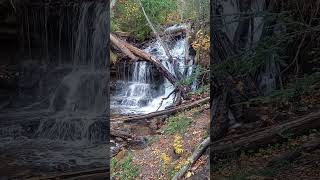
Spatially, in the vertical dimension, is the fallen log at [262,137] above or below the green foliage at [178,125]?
above

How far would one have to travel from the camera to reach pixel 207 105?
4.92 metres

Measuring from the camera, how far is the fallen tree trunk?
16.9 feet

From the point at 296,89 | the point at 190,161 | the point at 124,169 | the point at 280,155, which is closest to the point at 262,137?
the point at 280,155

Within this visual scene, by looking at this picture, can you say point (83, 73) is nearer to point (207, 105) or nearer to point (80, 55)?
point (80, 55)

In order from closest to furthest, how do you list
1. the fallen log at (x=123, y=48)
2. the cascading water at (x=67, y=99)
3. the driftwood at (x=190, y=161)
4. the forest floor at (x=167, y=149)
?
the cascading water at (x=67, y=99)
the driftwood at (x=190, y=161)
the forest floor at (x=167, y=149)
the fallen log at (x=123, y=48)

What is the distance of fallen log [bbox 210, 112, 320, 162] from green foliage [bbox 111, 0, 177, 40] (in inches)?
91.4

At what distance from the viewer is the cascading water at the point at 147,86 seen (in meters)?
5.11

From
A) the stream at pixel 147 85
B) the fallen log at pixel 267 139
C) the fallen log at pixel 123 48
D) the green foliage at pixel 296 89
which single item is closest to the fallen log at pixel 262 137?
the fallen log at pixel 267 139

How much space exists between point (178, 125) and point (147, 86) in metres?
0.70

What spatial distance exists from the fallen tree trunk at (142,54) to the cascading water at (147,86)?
6 centimetres

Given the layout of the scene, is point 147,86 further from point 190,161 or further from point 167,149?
point 190,161

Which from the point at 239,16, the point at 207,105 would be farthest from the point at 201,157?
the point at 239,16

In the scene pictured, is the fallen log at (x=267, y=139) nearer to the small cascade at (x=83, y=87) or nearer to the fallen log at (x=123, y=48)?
the small cascade at (x=83, y=87)

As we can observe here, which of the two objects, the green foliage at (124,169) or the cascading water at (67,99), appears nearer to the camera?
the cascading water at (67,99)
